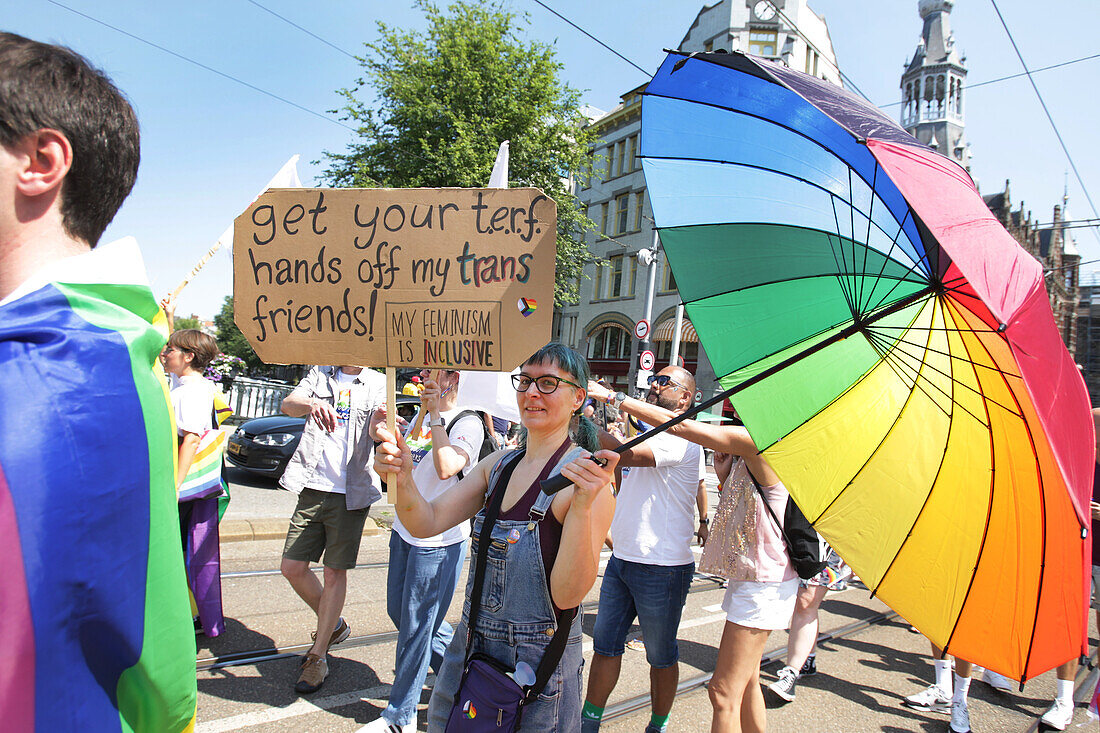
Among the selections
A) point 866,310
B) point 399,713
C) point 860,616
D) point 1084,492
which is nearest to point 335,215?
point 866,310

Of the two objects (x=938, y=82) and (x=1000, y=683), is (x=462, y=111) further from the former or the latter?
(x=938, y=82)

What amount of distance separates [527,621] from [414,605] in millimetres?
1320

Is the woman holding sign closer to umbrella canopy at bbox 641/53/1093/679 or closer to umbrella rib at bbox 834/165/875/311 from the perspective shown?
umbrella canopy at bbox 641/53/1093/679

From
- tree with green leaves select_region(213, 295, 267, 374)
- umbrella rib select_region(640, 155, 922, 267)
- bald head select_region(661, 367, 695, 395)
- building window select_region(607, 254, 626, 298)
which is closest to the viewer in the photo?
umbrella rib select_region(640, 155, 922, 267)

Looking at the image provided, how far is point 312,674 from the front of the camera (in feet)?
11.4

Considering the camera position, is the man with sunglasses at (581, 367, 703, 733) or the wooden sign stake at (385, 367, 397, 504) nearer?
the wooden sign stake at (385, 367, 397, 504)

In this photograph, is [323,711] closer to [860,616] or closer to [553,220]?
[553,220]

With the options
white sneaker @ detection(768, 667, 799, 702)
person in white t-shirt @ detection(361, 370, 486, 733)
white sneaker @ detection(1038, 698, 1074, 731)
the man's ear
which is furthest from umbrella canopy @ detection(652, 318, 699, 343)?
the man's ear

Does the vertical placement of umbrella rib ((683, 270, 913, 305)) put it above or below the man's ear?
above

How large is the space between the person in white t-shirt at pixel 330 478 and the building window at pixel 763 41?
95.9 feet

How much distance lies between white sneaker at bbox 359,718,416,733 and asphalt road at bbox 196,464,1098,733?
20 centimetres

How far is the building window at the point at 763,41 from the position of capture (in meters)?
27.8

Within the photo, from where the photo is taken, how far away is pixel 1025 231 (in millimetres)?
41750

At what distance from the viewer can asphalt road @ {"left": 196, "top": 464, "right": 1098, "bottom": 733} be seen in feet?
10.9
